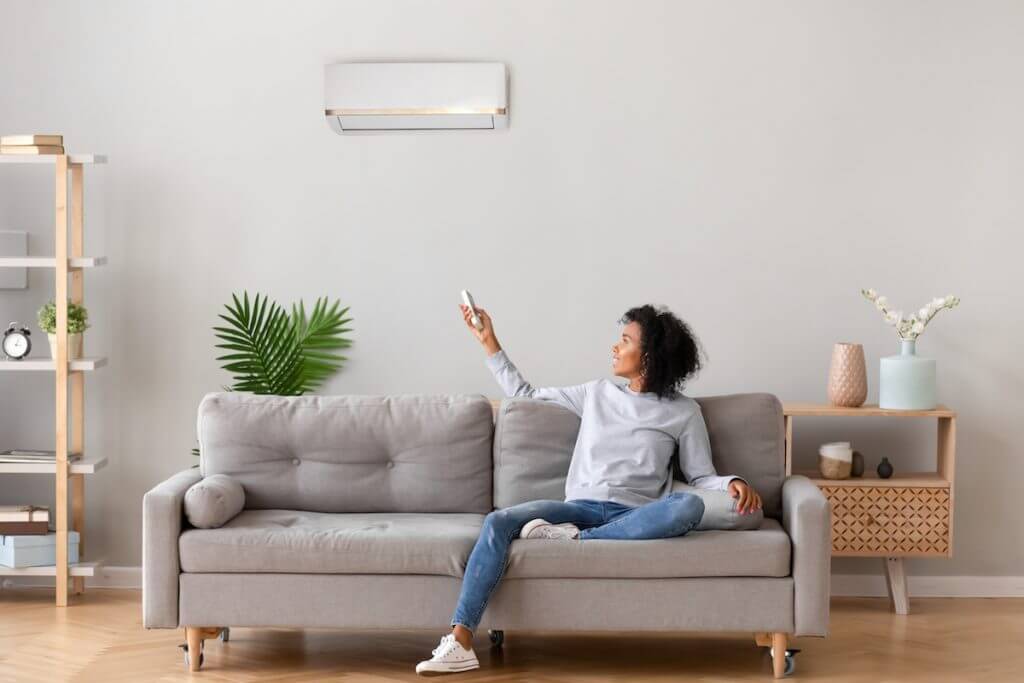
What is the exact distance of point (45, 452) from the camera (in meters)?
4.87

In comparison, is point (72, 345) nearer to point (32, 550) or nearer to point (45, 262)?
point (45, 262)

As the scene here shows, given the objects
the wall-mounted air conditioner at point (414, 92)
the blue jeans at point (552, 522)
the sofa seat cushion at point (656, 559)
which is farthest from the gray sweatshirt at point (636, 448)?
the wall-mounted air conditioner at point (414, 92)

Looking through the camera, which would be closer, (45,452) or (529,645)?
(529,645)

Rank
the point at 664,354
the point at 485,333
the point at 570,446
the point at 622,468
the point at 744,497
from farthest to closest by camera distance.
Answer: the point at 485,333
the point at 570,446
the point at 664,354
the point at 622,468
the point at 744,497

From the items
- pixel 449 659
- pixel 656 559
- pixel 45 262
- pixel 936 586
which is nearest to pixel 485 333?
pixel 656 559

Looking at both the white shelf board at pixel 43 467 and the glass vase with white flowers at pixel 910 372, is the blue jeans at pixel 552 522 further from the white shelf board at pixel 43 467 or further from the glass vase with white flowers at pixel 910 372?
the white shelf board at pixel 43 467

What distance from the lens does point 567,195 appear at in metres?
4.96

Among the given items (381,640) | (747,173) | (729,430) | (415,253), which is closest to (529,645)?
(381,640)

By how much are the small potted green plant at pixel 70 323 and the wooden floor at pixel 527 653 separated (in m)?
1.00

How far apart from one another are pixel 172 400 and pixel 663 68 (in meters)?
2.38

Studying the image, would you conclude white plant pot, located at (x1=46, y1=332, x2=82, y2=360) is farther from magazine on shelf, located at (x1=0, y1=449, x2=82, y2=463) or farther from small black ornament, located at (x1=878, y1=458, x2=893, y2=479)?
small black ornament, located at (x1=878, y1=458, x2=893, y2=479)

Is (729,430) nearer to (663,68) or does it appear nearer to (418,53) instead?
(663,68)

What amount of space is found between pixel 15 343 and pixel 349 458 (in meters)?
1.59

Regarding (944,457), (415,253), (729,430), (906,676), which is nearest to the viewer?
(906,676)
